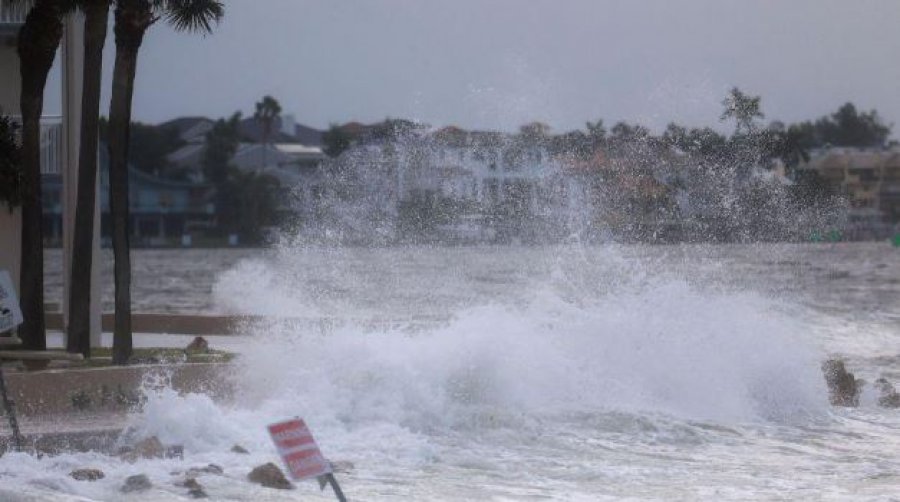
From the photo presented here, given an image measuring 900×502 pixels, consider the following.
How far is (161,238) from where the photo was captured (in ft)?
453

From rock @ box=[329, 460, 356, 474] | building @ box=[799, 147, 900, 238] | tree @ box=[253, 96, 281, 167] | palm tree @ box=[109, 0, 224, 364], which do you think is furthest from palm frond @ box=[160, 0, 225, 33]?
tree @ box=[253, 96, 281, 167]

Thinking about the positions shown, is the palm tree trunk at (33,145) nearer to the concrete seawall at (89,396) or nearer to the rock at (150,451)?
the concrete seawall at (89,396)

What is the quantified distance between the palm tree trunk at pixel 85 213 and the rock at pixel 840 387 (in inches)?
411

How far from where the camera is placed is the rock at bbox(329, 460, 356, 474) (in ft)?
50.2

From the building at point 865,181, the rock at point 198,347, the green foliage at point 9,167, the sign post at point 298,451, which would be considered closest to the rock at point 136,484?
the sign post at point 298,451

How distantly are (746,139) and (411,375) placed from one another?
23.4 meters

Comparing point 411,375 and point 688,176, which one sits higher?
point 688,176

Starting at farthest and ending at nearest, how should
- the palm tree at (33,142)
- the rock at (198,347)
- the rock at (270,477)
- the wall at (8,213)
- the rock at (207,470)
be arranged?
the wall at (8,213) < the rock at (198,347) < the palm tree at (33,142) < the rock at (207,470) < the rock at (270,477)

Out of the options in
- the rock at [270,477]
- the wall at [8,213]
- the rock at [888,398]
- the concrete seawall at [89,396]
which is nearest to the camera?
the rock at [270,477]

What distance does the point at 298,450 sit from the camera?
364 inches

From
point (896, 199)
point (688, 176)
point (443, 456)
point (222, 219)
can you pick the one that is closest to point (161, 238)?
point (222, 219)

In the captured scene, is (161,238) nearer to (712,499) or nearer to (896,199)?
(896,199)

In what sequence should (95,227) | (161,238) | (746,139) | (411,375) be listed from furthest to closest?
(161,238)
(746,139)
(95,227)
(411,375)

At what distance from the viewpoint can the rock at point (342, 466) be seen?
15315mm
